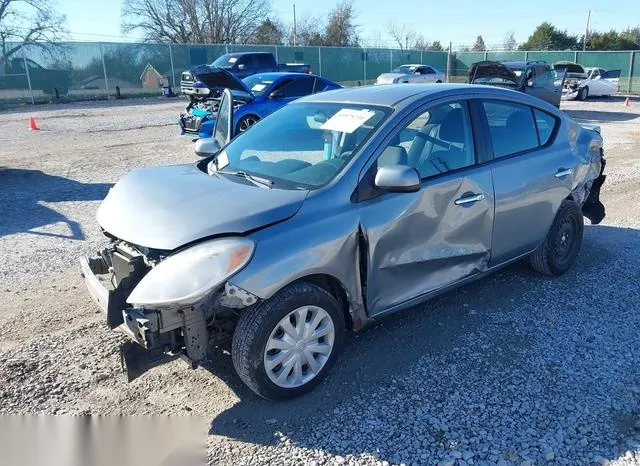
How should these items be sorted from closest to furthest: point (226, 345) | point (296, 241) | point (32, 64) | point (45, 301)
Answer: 1. point (296, 241)
2. point (226, 345)
3. point (45, 301)
4. point (32, 64)

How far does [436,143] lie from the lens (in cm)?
383

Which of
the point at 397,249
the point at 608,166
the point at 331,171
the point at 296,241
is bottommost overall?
the point at 608,166

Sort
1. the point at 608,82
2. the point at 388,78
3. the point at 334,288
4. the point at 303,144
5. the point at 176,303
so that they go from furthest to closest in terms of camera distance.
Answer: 1. the point at 608,82
2. the point at 388,78
3. the point at 303,144
4. the point at 334,288
5. the point at 176,303

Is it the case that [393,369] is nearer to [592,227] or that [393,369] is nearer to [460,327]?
[460,327]

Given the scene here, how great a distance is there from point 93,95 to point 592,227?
27.3m

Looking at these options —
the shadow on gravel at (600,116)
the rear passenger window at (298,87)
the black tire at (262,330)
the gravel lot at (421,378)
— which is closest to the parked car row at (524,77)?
the shadow on gravel at (600,116)

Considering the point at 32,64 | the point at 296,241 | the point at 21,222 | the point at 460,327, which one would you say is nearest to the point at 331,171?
the point at 296,241

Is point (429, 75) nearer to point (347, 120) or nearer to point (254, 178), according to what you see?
point (347, 120)

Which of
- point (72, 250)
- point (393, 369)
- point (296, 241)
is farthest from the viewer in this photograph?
point (72, 250)

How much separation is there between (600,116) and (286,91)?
13.7m

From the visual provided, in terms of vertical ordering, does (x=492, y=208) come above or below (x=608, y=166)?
above

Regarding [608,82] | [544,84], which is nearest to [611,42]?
[608,82]

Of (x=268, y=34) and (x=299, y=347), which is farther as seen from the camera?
(x=268, y=34)

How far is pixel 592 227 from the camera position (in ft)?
21.2
